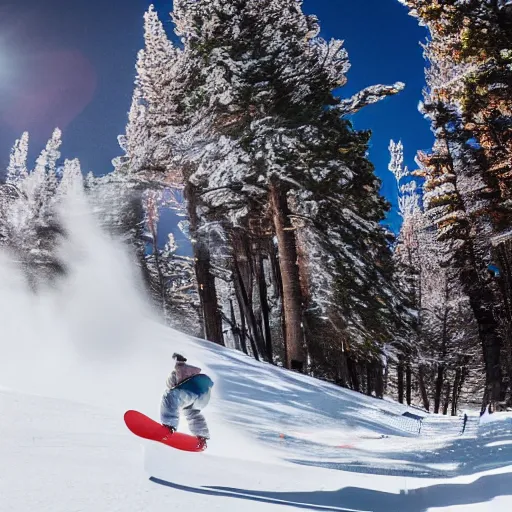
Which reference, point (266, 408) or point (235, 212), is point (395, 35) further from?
point (266, 408)

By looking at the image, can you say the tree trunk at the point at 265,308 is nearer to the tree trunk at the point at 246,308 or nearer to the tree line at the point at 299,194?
the tree line at the point at 299,194

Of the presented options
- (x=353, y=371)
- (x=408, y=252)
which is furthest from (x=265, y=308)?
(x=408, y=252)

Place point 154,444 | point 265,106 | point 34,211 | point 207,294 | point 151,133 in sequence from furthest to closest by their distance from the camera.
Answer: point 207,294, point 265,106, point 151,133, point 34,211, point 154,444

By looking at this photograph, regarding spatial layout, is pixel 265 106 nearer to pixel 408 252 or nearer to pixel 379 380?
pixel 408 252

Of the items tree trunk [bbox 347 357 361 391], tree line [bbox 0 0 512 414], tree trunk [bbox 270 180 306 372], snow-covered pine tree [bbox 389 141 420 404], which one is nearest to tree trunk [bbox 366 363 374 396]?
tree line [bbox 0 0 512 414]

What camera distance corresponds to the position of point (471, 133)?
6.16m

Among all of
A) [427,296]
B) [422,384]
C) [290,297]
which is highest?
[290,297]

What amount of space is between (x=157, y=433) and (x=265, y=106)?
12.1 feet

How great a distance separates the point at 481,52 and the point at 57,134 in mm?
5057

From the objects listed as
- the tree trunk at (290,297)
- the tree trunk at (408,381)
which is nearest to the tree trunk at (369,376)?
the tree trunk at (408,381)

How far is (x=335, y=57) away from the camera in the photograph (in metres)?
5.18

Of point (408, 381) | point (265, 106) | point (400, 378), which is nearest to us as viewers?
point (265, 106)

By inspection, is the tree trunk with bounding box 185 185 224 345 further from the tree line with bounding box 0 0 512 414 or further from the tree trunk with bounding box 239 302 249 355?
the tree trunk with bounding box 239 302 249 355

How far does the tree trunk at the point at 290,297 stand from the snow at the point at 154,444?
1.44 m
